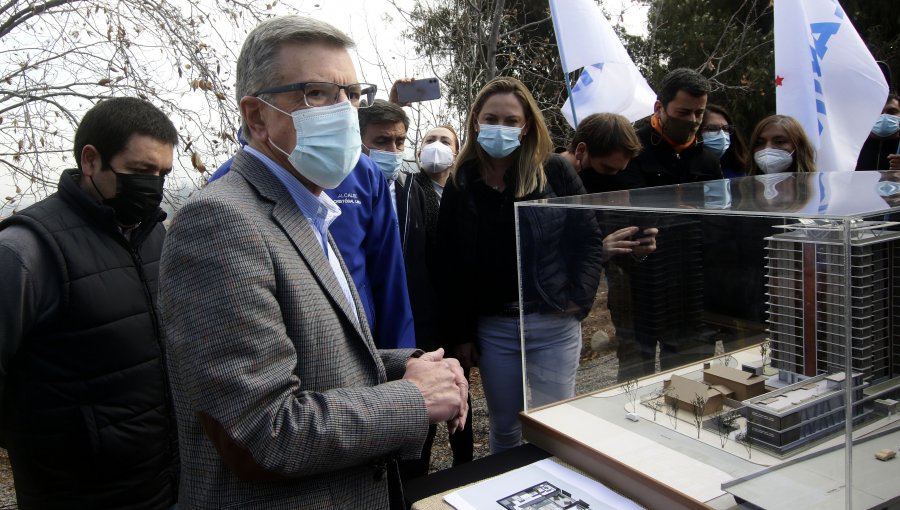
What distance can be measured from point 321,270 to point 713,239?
1199 mm

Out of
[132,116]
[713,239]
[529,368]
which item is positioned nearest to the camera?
[713,239]

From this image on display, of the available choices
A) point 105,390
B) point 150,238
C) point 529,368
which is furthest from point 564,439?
point 150,238

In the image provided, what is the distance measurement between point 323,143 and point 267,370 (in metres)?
0.63

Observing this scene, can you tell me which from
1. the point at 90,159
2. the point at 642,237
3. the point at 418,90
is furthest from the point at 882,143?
the point at 90,159

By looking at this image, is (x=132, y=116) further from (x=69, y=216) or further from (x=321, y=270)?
(x=321, y=270)

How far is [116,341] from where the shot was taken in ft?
7.16

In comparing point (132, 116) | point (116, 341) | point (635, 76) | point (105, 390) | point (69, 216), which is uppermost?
point (635, 76)

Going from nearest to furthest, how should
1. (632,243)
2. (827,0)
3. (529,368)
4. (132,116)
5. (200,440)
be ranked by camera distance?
(200,440) → (632,243) → (132,116) → (529,368) → (827,0)

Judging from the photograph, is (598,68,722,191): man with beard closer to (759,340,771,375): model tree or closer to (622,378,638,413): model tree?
(622,378,638,413): model tree

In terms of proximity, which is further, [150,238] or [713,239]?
[150,238]

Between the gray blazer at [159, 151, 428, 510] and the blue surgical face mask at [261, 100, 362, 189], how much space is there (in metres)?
0.14

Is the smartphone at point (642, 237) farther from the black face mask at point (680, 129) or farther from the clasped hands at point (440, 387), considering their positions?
the black face mask at point (680, 129)

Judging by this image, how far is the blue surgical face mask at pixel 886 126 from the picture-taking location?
6.44 meters

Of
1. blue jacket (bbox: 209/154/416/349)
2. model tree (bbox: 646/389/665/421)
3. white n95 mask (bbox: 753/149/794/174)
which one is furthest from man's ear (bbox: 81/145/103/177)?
white n95 mask (bbox: 753/149/794/174)
